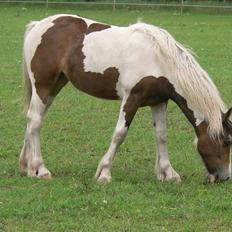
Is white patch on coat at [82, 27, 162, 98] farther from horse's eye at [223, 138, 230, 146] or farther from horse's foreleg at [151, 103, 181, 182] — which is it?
horse's eye at [223, 138, 230, 146]

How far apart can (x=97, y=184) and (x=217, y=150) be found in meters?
1.24

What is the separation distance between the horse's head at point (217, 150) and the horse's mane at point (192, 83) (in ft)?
0.21

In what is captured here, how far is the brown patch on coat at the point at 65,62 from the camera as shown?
7.26m

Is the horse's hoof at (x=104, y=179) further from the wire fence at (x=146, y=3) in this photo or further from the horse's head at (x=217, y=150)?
the wire fence at (x=146, y=3)

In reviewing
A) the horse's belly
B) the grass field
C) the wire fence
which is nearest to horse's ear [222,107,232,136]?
the grass field

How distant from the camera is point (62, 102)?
11859mm

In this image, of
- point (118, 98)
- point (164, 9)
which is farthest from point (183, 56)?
point (164, 9)

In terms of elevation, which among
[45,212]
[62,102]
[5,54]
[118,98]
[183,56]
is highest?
[183,56]

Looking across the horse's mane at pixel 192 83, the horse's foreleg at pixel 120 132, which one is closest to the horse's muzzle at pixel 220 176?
the horse's mane at pixel 192 83

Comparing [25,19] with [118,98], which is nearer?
[118,98]

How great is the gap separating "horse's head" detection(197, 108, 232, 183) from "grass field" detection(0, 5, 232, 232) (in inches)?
5.2

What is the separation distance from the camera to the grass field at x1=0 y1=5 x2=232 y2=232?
565cm

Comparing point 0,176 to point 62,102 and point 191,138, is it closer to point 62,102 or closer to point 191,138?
point 191,138

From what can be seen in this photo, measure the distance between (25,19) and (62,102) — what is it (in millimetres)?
16669
